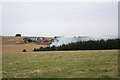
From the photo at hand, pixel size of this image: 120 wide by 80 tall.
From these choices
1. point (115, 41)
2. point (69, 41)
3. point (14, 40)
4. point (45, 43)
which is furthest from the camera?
point (14, 40)

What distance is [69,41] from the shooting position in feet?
58.2

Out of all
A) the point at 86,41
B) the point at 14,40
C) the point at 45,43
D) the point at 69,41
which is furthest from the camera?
the point at 14,40

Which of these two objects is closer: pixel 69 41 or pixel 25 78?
pixel 25 78

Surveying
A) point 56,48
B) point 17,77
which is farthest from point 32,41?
point 17,77

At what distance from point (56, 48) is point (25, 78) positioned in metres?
12.4

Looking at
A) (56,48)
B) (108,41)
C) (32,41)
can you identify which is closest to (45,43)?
(32,41)

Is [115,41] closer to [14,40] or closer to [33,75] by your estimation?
[33,75]

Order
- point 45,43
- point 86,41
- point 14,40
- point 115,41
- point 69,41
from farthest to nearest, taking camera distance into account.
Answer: point 14,40 < point 45,43 < point 69,41 < point 86,41 < point 115,41

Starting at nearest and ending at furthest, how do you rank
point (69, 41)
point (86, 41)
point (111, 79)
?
point (111, 79), point (86, 41), point (69, 41)

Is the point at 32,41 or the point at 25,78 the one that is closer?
the point at 25,78

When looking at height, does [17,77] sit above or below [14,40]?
below

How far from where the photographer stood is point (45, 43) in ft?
67.3

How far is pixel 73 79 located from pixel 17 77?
2.16m

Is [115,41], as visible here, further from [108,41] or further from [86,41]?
[86,41]
